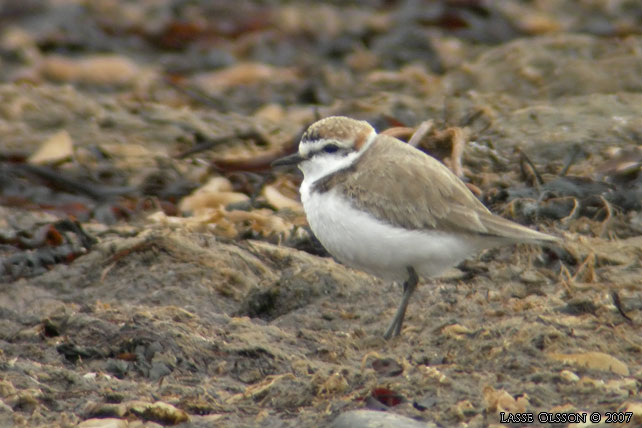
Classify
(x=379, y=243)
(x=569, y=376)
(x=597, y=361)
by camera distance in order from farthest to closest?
(x=379, y=243) → (x=597, y=361) → (x=569, y=376)

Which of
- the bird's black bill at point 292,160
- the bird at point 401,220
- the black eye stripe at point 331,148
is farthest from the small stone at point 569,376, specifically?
the bird's black bill at point 292,160

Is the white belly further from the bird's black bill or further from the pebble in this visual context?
the pebble

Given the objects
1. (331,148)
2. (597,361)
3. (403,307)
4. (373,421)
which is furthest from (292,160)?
(373,421)

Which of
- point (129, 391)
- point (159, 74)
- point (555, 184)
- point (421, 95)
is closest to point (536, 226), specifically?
point (555, 184)

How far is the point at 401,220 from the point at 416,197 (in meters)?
0.15

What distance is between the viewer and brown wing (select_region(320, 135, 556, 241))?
4859 mm

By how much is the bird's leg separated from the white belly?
0.15 ft

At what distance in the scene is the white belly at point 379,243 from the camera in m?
4.84

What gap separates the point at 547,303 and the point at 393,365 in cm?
109

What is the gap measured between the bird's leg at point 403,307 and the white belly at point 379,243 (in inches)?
1.8

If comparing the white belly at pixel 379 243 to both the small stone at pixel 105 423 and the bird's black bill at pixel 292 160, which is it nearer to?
the bird's black bill at pixel 292 160

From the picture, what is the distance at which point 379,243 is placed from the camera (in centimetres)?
484

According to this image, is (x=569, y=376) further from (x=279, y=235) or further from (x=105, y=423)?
(x=279, y=235)

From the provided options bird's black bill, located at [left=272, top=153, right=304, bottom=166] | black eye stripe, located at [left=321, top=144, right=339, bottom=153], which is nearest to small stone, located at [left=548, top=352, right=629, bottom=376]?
black eye stripe, located at [left=321, top=144, right=339, bottom=153]
